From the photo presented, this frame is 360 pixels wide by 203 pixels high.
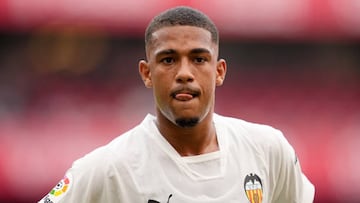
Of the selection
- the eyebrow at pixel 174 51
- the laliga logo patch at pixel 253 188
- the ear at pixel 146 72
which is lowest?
the laliga logo patch at pixel 253 188

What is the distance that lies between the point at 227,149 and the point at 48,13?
622cm

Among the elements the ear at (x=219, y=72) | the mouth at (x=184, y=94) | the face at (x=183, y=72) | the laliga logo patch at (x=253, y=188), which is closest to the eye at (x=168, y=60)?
the face at (x=183, y=72)

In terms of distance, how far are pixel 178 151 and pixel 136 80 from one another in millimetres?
6889

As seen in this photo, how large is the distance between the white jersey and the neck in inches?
1.2

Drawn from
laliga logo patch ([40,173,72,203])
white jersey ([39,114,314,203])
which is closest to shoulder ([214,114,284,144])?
white jersey ([39,114,314,203])

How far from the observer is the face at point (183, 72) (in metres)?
3.45

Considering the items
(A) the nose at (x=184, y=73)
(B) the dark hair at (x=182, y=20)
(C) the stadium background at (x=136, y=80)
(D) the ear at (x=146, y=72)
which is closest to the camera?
(A) the nose at (x=184, y=73)

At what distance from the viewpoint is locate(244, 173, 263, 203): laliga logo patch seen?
3.57m

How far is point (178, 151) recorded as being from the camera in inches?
143

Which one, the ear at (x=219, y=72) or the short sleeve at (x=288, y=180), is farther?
the short sleeve at (x=288, y=180)

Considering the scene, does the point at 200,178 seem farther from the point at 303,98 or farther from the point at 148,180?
the point at 303,98

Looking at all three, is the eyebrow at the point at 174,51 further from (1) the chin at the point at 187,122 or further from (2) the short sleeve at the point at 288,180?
(2) the short sleeve at the point at 288,180

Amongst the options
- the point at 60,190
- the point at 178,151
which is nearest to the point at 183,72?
the point at 178,151

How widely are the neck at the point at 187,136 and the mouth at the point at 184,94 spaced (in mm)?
196
